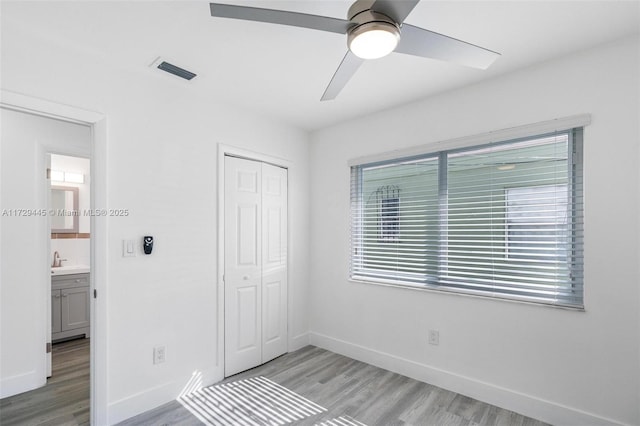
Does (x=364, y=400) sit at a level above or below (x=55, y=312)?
below

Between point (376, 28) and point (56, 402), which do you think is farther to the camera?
point (56, 402)

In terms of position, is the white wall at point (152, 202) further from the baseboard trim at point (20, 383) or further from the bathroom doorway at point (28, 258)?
the baseboard trim at point (20, 383)

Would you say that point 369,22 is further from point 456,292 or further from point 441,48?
point 456,292

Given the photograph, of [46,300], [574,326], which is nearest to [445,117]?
[574,326]

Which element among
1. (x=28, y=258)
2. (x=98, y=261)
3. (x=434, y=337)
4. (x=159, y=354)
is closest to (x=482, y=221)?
(x=434, y=337)

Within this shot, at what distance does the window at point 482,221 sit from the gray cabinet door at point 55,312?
11.2 ft

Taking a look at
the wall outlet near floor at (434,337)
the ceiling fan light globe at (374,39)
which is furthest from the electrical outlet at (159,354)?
the ceiling fan light globe at (374,39)

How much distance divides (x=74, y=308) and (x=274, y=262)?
2.53 metres

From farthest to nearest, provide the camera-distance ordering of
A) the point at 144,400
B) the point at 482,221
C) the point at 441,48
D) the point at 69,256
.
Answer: the point at 69,256 → the point at 482,221 → the point at 144,400 → the point at 441,48

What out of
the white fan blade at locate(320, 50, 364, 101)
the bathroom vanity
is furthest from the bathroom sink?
the white fan blade at locate(320, 50, 364, 101)

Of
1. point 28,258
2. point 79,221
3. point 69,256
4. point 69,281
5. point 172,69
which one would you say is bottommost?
point 69,281

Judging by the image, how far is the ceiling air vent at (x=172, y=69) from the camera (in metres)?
2.25

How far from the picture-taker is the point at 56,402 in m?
2.46

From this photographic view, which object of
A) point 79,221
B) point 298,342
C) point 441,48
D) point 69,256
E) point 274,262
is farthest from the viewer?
point 79,221
